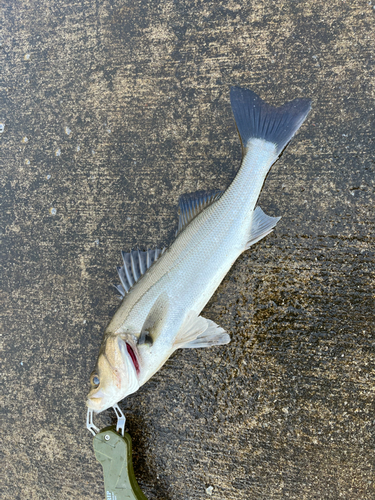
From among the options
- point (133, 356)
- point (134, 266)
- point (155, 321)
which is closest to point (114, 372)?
point (133, 356)

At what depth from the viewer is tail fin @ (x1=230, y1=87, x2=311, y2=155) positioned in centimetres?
190

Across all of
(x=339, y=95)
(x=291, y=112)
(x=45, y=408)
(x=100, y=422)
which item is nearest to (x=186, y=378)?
(x=100, y=422)

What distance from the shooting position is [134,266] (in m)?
1.91

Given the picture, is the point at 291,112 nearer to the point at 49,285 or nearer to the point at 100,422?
the point at 49,285

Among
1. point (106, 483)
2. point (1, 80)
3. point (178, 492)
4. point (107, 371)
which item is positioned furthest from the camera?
point (1, 80)

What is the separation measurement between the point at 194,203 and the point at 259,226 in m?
0.44

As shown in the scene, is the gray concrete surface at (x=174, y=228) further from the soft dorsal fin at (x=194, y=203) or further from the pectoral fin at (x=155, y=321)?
the pectoral fin at (x=155, y=321)

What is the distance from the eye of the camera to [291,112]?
6.45 ft

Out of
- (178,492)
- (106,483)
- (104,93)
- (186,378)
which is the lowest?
(178,492)

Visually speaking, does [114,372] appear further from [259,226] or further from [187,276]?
[259,226]

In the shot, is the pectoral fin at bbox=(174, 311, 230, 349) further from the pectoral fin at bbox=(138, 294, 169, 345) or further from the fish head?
the fish head

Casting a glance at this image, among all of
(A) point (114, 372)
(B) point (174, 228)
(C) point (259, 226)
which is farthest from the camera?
(B) point (174, 228)

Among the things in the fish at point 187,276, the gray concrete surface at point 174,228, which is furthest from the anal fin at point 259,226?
the gray concrete surface at point 174,228

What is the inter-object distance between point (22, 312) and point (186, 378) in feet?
4.55
